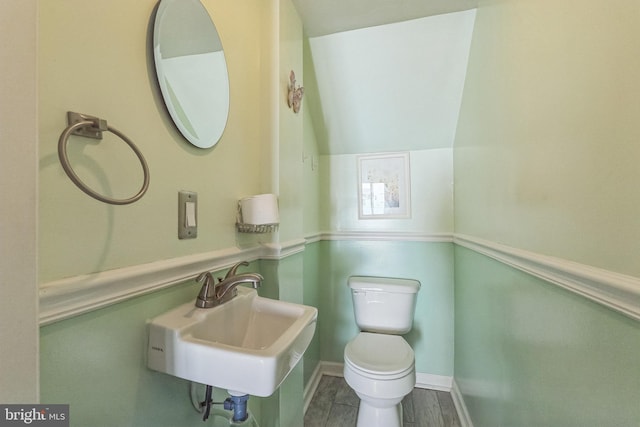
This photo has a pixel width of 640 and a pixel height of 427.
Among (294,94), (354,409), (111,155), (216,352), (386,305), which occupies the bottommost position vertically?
(354,409)

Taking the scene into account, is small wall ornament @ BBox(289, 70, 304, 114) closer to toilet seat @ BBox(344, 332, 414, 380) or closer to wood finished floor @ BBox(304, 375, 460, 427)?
toilet seat @ BBox(344, 332, 414, 380)

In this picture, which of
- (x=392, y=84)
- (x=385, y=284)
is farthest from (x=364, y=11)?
(x=385, y=284)

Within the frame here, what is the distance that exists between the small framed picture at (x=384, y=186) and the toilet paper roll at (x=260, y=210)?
1.16m

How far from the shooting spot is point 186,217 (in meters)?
0.77

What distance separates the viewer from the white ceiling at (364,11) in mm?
1312

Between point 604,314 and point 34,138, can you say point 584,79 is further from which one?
point 34,138

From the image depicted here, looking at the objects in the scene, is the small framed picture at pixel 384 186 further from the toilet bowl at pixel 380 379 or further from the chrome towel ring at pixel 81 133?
the chrome towel ring at pixel 81 133

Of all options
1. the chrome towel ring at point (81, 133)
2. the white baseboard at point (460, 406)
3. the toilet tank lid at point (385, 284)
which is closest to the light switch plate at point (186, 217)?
the chrome towel ring at point (81, 133)

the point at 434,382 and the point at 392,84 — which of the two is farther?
the point at 434,382

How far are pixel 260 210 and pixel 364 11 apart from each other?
1.18m

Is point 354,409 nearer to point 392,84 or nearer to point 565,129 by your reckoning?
point 565,129

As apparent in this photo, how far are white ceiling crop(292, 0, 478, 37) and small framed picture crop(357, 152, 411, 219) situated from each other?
848 mm

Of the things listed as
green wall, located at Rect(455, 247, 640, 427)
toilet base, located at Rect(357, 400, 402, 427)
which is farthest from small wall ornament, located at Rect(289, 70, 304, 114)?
toilet base, located at Rect(357, 400, 402, 427)

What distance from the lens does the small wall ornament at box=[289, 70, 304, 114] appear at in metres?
1.28
